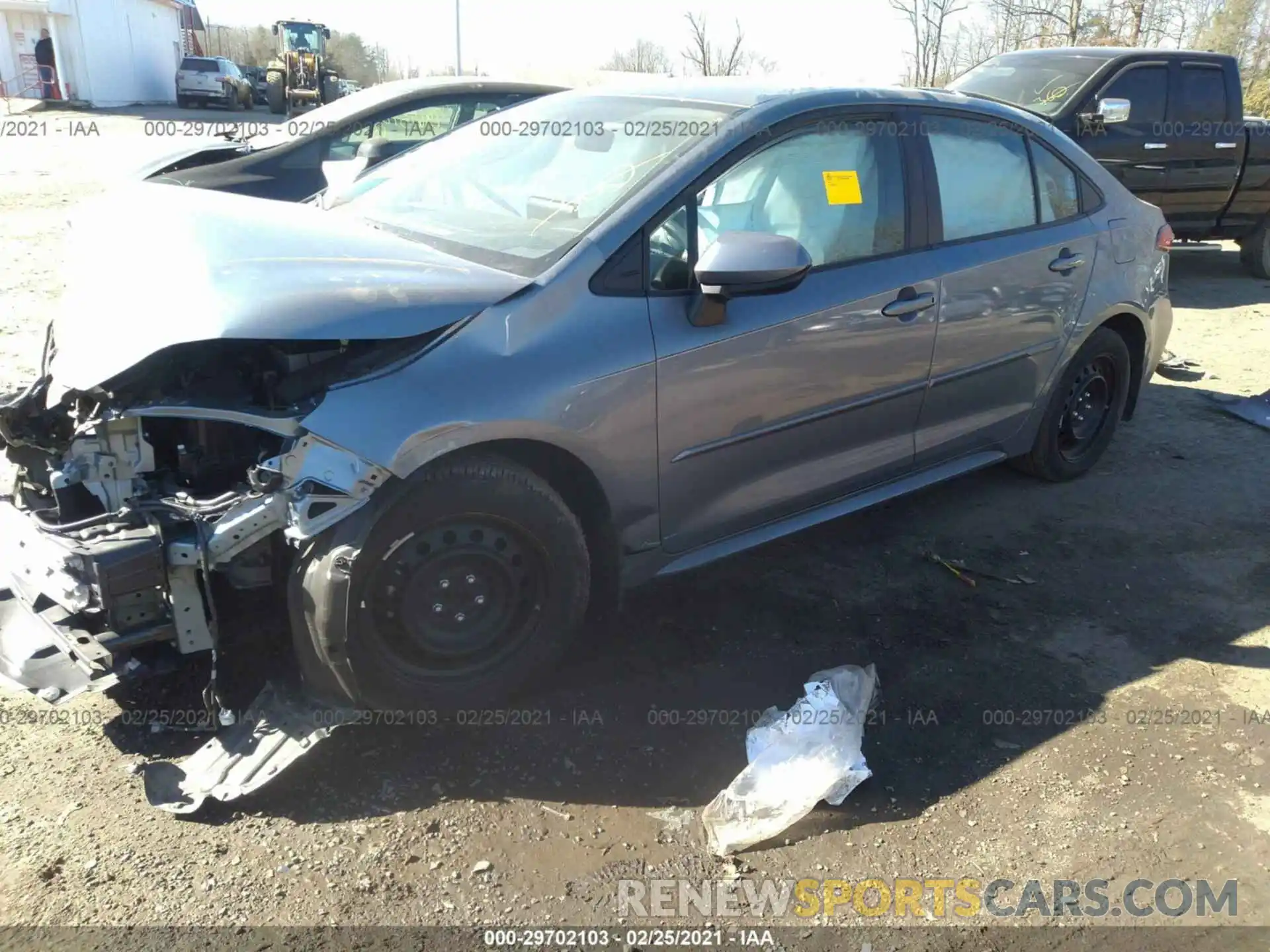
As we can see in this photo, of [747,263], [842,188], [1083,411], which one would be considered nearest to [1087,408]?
[1083,411]

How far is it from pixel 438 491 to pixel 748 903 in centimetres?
129

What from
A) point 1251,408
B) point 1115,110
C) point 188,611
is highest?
point 1115,110

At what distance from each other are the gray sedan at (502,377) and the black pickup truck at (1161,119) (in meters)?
5.38

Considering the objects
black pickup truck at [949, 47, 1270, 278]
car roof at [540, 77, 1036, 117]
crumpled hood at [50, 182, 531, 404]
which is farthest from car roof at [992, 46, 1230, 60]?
crumpled hood at [50, 182, 531, 404]

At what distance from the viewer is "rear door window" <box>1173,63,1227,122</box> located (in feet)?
30.1

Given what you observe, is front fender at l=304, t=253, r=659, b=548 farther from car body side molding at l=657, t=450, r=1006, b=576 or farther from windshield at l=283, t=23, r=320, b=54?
windshield at l=283, t=23, r=320, b=54

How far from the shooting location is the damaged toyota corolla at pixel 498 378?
8.38ft

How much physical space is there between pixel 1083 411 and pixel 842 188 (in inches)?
83.9

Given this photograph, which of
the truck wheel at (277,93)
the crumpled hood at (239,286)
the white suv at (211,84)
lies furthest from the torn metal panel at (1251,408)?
the white suv at (211,84)

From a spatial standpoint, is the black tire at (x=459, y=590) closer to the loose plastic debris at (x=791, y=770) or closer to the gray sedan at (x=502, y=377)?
the gray sedan at (x=502, y=377)

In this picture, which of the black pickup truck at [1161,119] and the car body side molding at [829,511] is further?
the black pickup truck at [1161,119]

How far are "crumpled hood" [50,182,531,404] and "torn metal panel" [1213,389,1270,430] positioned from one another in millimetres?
5061

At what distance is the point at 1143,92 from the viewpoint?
8.93 m

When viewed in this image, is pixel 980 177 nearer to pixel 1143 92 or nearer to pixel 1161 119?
pixel 1143 92
